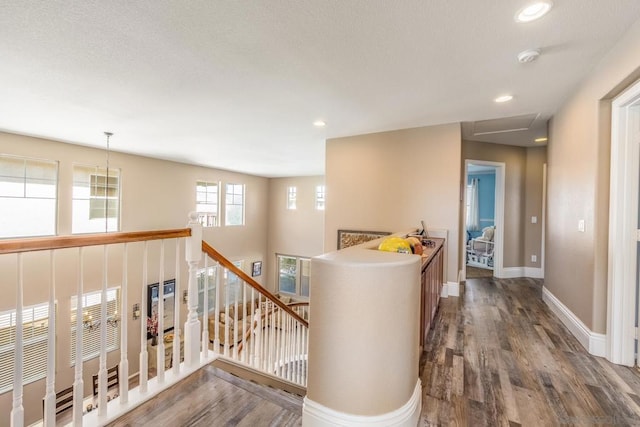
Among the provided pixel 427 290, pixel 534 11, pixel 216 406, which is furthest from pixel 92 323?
pixel 534 11

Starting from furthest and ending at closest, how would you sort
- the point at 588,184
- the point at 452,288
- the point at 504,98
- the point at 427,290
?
the point at 452,288
the point at 504,98
the point at 588,184
the point at 427,290

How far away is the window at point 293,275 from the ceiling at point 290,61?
6619mm

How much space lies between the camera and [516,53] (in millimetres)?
2117

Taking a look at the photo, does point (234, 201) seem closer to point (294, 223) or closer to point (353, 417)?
point (294, 223)

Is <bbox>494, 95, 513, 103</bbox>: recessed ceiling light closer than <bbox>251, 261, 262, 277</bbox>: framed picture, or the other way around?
<bbox>494, 95, 513, 103</bbox>: recessed ceiling light

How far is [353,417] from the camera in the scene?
1294 mm

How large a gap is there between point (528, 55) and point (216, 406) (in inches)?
131

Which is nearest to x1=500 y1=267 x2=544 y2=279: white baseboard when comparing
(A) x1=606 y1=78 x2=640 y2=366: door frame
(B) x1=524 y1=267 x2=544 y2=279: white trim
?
(B) x1=524 y1=267 x2=544 y2=279: white trim

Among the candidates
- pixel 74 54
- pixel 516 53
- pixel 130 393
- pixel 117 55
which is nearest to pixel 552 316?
pixel 516 53

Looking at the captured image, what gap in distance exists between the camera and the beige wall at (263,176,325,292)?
9.51 m

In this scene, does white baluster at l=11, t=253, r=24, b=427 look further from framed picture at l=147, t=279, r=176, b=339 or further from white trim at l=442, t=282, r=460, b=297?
framed picture at l=147, t=279, r=176, b=339

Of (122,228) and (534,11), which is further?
(122,228)

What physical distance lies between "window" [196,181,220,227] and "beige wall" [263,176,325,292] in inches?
94.0

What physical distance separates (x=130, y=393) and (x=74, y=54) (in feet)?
8.35
